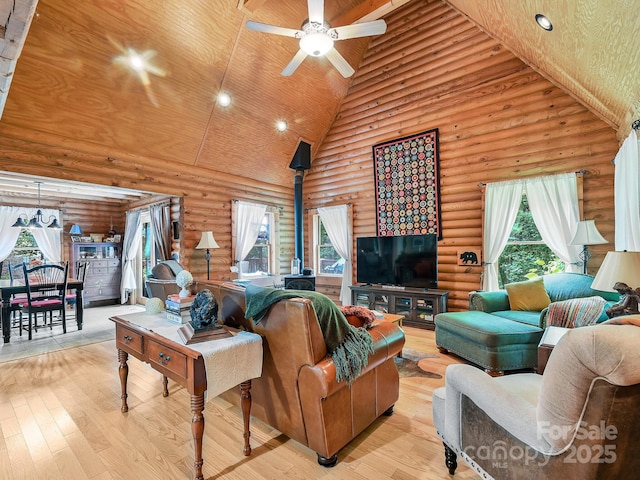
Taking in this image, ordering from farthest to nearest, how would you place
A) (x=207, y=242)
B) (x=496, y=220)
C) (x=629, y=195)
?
(x=207, y=242), (x=496, y=220), (x=629, y=195)

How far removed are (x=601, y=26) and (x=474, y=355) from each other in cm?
299

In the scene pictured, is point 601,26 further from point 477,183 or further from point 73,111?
point 73,111

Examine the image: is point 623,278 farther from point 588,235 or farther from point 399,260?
point 399,260

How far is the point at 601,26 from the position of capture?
88.5 inches

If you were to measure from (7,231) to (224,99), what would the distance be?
576cm

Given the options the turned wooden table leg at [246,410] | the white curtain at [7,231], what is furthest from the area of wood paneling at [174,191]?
the turned wooden table leg at [246,410]

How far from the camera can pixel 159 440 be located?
2055 mm

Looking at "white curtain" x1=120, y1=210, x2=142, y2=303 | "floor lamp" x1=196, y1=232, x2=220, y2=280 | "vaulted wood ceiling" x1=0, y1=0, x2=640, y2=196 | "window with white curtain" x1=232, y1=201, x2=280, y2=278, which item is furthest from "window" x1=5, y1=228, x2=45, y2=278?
"window with white curtain" x1=232, y1=201, x2=280, y2=278

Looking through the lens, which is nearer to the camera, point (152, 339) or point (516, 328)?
point (152, 339)

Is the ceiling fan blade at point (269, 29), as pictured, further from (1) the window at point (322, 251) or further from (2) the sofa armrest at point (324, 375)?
(1) the window at point (322, 251)

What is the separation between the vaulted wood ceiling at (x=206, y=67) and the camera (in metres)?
2.68

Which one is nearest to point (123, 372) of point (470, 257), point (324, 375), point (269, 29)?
point (324, 375)

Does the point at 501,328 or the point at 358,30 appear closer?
the point at 501,328

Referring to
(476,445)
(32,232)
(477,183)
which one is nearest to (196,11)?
(477,183)
